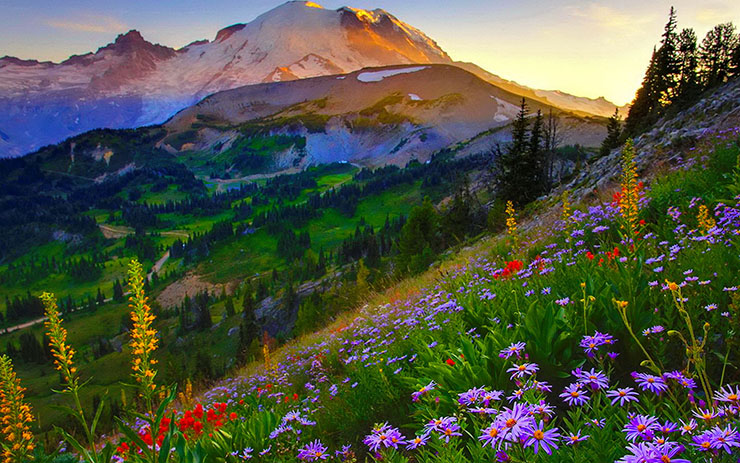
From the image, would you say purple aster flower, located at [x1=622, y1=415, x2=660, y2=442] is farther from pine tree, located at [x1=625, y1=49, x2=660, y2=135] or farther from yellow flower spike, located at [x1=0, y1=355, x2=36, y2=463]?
pine tree, located at [x1=625, y1=49, x2=660, y2=135]

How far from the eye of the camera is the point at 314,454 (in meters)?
3.06

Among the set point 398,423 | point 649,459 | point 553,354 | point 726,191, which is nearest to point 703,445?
point 649,459

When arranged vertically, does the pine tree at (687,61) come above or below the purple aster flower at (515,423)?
above

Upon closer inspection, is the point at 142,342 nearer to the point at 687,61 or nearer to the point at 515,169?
the point at 515,169

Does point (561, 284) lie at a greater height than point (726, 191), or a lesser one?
lesser

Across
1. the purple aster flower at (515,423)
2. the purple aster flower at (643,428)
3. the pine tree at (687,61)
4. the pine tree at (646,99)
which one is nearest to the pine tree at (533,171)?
the pine tree at (646,99)

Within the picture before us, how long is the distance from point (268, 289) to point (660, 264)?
17106 cm

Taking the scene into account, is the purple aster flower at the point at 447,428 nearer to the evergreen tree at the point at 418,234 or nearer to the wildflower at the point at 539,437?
the wildflower at the point at 539,437

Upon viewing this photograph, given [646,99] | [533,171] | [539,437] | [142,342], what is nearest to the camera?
[539,437]

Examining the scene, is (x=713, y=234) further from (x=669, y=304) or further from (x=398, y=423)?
(x=398, y=423)

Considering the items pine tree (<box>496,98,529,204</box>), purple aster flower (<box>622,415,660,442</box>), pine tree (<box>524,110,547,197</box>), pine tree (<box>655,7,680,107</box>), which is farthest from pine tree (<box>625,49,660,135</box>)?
purple aster flower (<box>622,415,660,442</box>)

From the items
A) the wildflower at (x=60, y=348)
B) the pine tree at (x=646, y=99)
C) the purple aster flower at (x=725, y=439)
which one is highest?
the pine tree at (x=646, y=99)

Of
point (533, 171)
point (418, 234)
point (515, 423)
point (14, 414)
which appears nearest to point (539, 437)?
point (515, 423)

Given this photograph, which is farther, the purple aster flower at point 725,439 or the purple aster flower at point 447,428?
the purple aster flower at point 447,428
